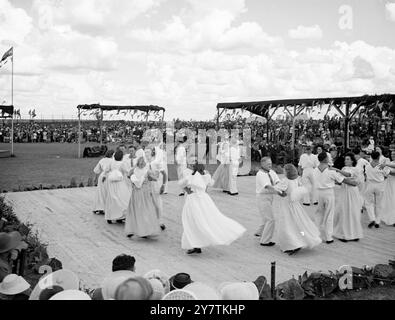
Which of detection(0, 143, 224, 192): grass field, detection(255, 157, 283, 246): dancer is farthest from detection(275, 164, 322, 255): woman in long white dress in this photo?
detection(0, 143, 224, 192): grass field

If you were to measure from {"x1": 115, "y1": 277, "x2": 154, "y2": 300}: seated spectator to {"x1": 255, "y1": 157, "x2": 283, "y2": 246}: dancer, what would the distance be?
4.76 meters

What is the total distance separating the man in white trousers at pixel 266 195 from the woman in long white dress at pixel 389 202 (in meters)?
3.09

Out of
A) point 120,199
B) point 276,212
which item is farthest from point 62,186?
point 276,212

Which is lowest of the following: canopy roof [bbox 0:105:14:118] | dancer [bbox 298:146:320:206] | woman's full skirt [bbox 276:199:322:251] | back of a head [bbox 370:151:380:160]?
woman's full skirt [bbox 276:199:322:251]

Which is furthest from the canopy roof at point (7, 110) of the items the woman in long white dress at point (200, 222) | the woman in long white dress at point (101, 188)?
the woman in long white dress at point (200, 222)

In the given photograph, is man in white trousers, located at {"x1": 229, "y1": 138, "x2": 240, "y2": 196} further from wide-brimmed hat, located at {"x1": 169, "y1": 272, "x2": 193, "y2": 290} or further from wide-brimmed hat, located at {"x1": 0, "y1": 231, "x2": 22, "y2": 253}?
wide-brimmed hat, located at {"x1": 169, "y1": 272, "x2": 193, "y2": 290}

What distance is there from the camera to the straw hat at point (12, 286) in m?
3.92

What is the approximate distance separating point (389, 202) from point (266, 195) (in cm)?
324

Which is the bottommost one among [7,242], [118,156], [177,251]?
[177,251]

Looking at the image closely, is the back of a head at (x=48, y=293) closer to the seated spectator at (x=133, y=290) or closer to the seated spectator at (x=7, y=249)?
the seated spectator at (x=133, y=290)

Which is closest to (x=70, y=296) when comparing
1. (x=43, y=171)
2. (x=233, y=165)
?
(x=233, y=165)

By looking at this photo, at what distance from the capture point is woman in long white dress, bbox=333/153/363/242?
26.9 feet

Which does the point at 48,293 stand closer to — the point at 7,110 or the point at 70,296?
the point at 70,296

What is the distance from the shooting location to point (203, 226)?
7.23m
